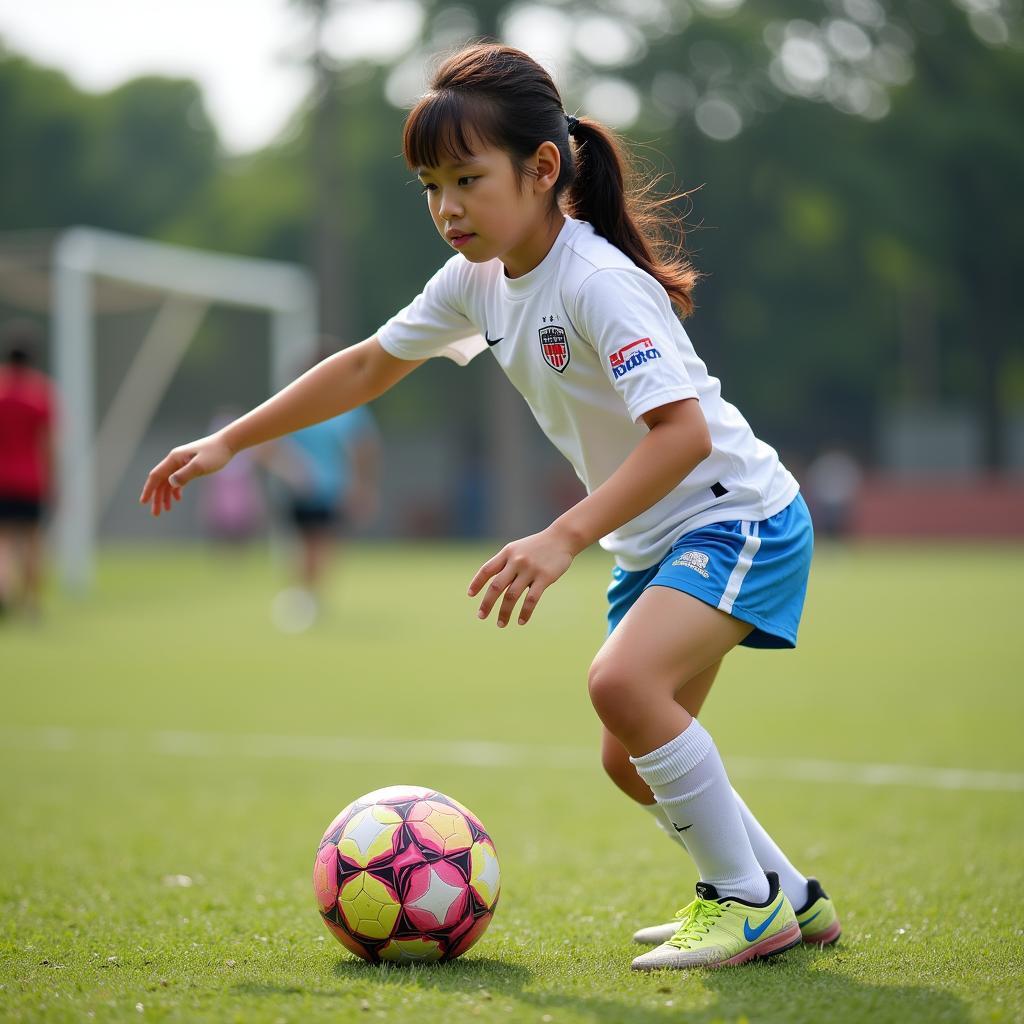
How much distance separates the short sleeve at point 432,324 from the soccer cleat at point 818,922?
5.11ft

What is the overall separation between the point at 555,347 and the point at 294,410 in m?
0.77

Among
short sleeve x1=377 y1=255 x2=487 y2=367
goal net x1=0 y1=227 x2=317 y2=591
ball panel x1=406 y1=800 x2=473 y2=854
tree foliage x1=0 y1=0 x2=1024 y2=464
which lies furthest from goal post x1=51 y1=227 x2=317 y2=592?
tree foliage x1=0 y1=0 x2=1024 y2=464

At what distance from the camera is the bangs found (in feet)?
9.77

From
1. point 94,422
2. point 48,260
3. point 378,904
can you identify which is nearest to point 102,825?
point 378,904

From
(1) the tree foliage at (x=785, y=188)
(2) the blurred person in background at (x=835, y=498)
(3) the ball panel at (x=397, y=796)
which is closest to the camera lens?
(3) the ball panel at (x=397, y=796)

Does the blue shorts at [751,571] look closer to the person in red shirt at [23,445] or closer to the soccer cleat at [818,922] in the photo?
the soccer cleat at [818,922]

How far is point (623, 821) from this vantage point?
511cm

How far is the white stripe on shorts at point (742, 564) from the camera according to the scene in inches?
119

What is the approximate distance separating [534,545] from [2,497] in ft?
30.5

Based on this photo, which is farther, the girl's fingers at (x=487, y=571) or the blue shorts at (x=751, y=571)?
the blue shorts at (x=751, y=571)

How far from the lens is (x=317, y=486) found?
469 inches

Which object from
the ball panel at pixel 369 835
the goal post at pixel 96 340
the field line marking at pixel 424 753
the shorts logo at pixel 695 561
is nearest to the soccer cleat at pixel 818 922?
the shorts logo at pixel 695 561

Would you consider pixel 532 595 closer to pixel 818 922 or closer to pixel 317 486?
pixel 818 922

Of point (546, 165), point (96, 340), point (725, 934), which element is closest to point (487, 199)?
point (546, 165)
